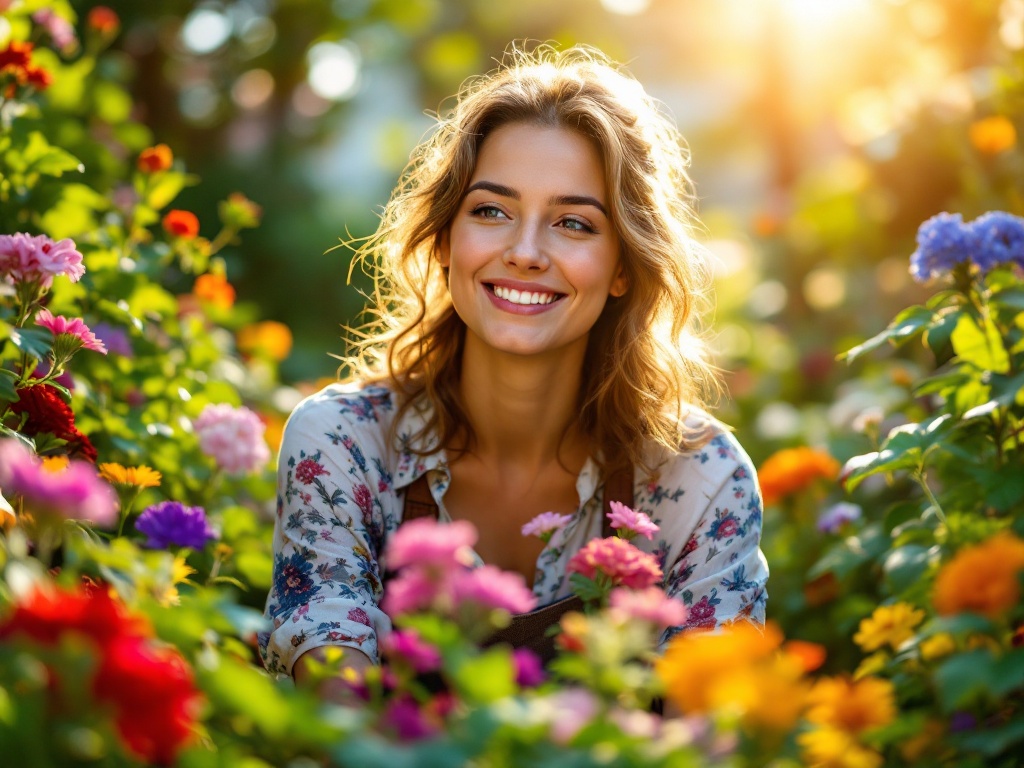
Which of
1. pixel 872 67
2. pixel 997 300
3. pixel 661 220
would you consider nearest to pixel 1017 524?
pixel 997 300

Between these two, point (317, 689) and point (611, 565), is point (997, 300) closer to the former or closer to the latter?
point (611, 565)

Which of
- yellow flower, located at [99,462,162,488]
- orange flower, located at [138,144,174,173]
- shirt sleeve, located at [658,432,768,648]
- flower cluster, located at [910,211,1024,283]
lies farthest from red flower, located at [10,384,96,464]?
flower cluster, located at [910,211,1024,283]

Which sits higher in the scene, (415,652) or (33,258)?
(33,258)

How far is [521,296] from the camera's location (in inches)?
79.4

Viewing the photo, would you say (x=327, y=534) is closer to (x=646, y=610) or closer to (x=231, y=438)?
(x=231, y=438)

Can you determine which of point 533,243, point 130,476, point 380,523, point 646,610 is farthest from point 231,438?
point 646,610

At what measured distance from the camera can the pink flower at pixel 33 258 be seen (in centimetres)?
149

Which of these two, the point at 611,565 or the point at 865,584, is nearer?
the point at 611,565

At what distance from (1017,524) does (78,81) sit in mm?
2526

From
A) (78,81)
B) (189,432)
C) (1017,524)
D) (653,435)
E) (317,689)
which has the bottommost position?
(317,689)

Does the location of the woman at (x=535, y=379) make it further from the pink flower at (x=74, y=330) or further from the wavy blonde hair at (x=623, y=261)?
the pink flower at (x=74, y=330)

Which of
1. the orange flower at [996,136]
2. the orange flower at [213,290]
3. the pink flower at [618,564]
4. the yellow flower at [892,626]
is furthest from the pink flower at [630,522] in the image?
the orange flower at [996,136]

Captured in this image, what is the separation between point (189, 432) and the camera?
2236 mm

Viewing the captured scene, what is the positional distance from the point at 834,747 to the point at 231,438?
1.46 metres
